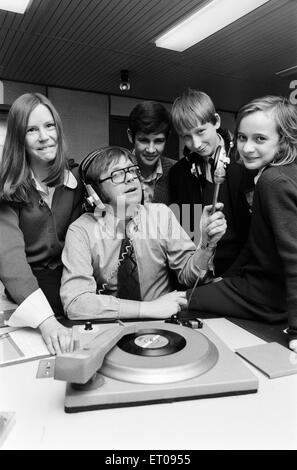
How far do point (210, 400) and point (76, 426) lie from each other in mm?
224

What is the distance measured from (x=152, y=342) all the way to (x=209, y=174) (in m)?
1.19

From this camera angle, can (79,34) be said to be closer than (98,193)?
No

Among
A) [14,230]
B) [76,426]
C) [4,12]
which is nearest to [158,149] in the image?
[14,230]

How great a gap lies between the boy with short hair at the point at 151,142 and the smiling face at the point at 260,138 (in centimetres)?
66

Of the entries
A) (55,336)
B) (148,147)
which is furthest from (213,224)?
(148,147)

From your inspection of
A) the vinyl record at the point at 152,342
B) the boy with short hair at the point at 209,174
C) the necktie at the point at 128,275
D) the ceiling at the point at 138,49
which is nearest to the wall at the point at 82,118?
the ceiling at the point at 138,49

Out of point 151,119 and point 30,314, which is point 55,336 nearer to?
point 30,314

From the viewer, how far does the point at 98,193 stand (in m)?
1.42

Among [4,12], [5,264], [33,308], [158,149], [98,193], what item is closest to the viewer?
[33,308]

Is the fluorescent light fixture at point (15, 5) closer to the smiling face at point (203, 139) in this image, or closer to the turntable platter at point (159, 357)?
the smiling face at point (203, 139)

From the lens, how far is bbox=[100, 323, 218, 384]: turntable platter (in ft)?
2.13

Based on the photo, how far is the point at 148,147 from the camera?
1.93 m

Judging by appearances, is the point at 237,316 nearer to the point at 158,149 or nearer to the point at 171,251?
the point at 171,251
